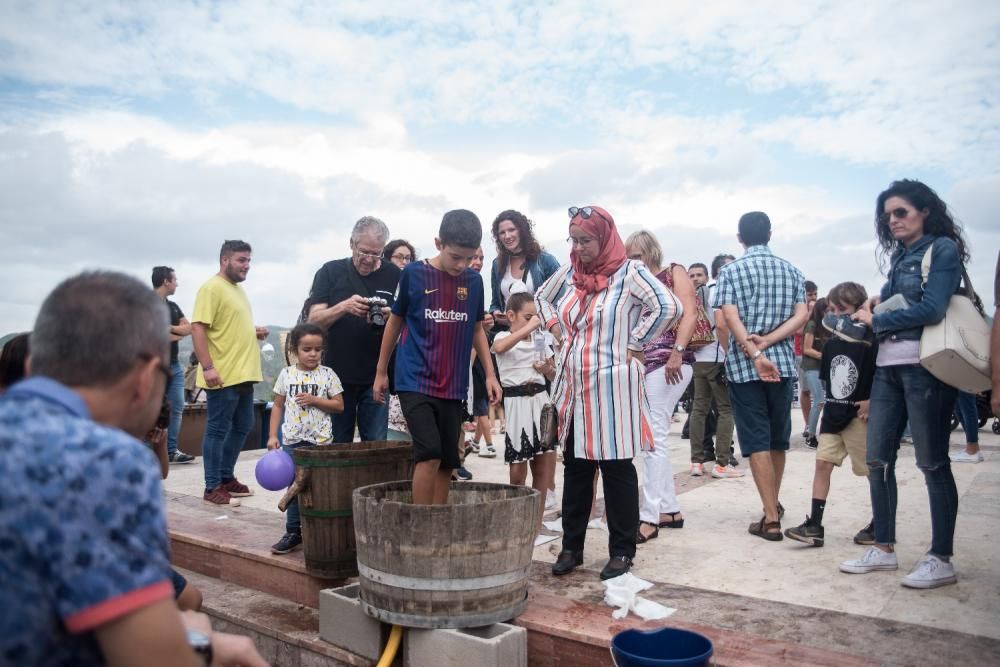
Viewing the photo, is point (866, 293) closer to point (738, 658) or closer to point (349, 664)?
point (738, 658)

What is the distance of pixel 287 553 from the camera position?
4.54m

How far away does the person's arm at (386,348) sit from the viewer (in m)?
4.10

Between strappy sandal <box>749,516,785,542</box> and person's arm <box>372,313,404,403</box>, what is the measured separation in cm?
207

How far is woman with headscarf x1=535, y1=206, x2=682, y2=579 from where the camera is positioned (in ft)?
12.6

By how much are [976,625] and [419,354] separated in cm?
272

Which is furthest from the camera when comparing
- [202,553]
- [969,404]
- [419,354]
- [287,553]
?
[969,404]

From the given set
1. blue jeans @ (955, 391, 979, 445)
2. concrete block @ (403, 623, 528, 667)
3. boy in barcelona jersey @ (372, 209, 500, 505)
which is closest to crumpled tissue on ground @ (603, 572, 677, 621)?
concrete block @ (403, 623, 528, 667)

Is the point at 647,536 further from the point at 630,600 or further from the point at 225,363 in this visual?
the point at 225,363

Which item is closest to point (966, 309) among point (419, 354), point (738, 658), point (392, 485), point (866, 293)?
point (866, 293)

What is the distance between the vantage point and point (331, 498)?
399cm

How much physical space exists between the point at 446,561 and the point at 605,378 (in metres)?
1.25

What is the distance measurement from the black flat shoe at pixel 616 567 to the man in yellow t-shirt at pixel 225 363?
3.49m

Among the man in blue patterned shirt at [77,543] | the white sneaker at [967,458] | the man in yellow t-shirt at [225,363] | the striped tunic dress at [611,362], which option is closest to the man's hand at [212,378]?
the man in yellow t-shirt at [225,363]

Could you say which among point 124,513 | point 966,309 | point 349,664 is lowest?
point 349,664
